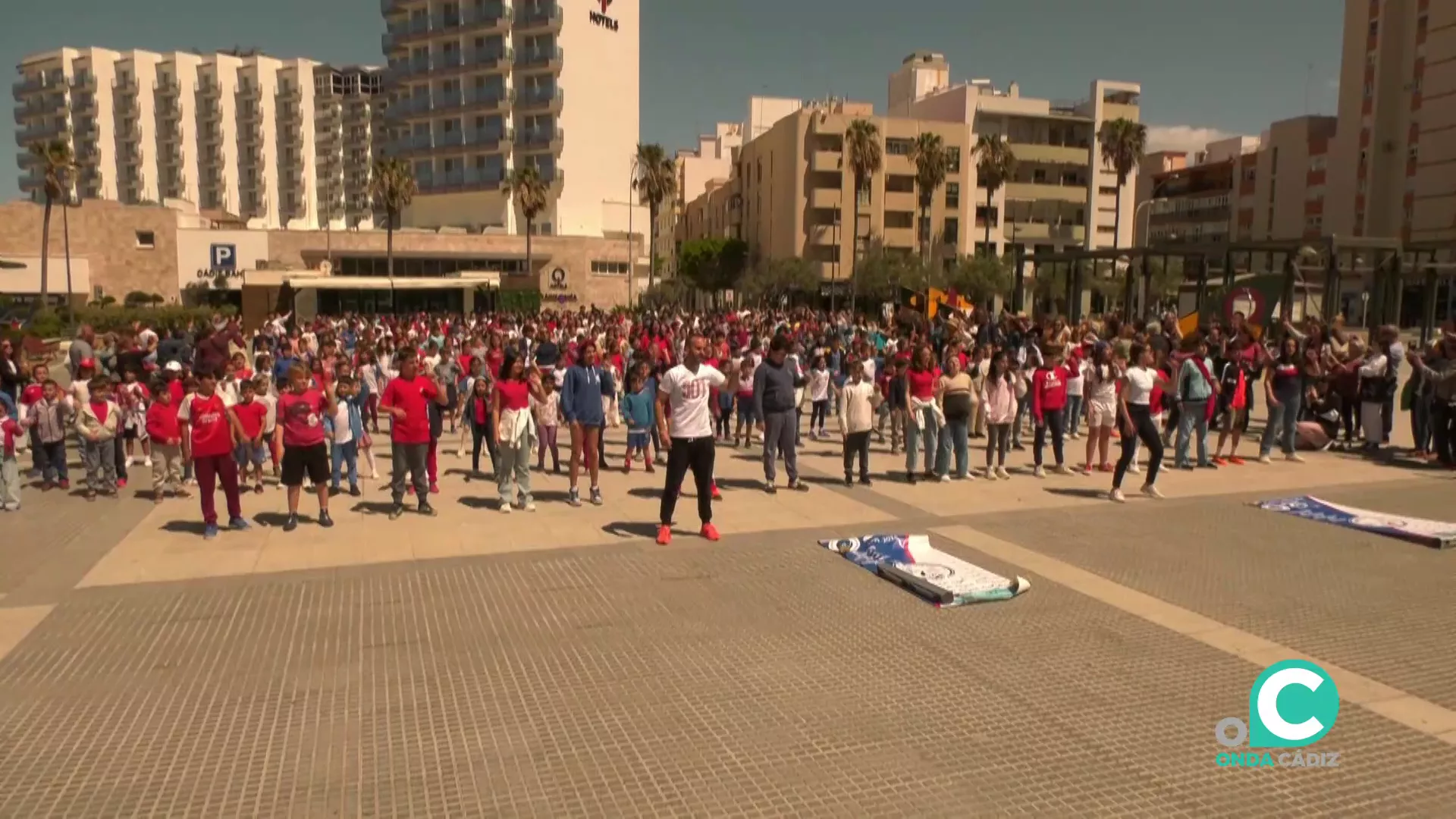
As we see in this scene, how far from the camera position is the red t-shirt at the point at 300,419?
9.02m

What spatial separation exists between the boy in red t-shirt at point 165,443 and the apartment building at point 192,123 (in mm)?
99077

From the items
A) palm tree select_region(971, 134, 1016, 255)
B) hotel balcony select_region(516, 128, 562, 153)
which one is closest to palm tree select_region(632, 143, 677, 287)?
hotel balcony select_region(516, 128, 562, 153)

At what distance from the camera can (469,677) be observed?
18.3 feet

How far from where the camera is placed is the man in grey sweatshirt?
10727mm

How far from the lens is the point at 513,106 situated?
71625 millimetres

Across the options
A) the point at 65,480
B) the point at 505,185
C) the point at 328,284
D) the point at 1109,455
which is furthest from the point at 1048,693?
the point at 505,185

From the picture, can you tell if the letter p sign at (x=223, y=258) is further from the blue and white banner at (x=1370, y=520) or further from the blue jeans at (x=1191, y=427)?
the blue and white banner at (x=1370, y=520)

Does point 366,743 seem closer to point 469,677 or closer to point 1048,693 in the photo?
point 469,677

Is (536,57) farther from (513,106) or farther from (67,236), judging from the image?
(67,236)

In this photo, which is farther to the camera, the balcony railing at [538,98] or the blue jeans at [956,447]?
the balcony railing at [538,98]

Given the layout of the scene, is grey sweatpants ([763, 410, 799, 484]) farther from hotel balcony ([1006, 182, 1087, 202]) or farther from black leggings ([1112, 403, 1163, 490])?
hotel balcony ([1006, 182, 1087, 202])

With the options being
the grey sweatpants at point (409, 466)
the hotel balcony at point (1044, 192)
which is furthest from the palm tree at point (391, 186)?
the grey sweatpants at point (409, 466)

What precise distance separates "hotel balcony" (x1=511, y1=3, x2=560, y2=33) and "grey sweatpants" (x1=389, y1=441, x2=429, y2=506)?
219ft

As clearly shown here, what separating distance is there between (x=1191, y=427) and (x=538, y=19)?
67.1 metres
